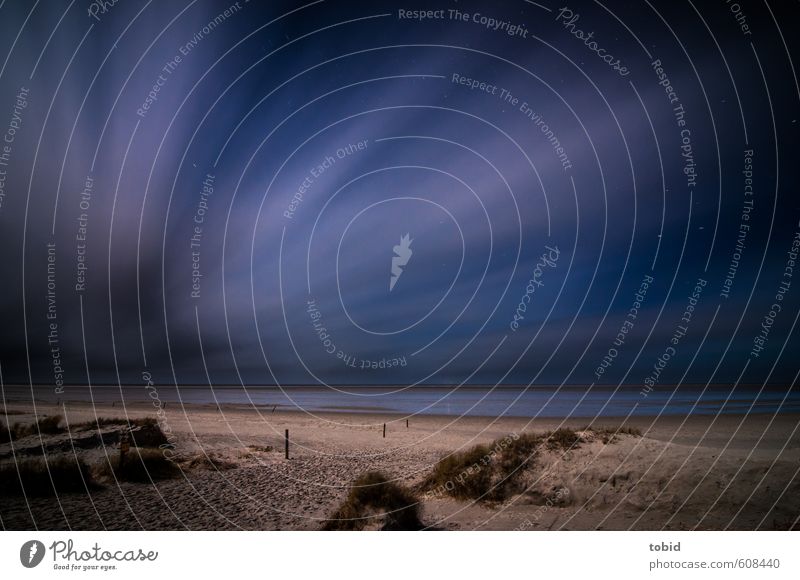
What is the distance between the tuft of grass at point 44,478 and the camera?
12.0 m

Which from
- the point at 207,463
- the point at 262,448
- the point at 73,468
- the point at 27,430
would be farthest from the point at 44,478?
the point at 27,430

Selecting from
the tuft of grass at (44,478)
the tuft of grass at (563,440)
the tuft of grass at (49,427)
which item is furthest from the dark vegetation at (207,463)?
the tuft of grass at (563,440)

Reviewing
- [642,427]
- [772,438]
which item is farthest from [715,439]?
[642,427]

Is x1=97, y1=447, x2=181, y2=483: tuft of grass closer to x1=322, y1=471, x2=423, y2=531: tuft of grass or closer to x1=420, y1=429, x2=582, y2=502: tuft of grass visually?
x1=322, y1=471, x2=423, y2=531: tuft of grass

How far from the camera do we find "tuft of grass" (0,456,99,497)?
12.0 m

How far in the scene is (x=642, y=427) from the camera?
27391 mm

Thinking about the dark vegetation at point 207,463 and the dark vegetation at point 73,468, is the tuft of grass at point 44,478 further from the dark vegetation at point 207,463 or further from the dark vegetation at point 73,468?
the dark vegetation at point 207,463

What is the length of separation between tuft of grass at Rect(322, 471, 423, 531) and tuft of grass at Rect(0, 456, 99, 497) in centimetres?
640

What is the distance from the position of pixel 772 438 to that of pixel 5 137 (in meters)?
28.8

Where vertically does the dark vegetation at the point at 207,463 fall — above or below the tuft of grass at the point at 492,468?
below

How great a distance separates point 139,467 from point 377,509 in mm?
7092
